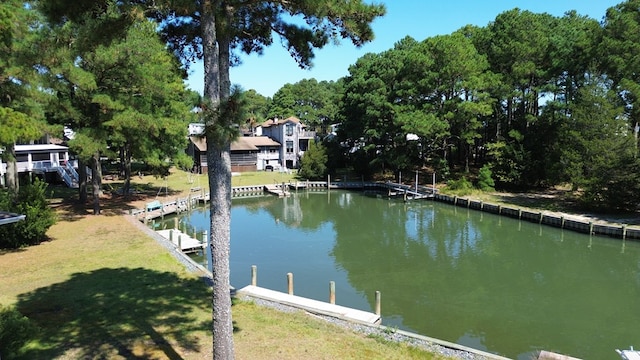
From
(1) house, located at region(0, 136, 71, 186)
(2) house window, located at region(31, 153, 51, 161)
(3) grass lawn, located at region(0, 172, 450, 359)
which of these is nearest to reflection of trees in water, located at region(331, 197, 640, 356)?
(3) grass lawn, located at region(0, 172, 450, 359)

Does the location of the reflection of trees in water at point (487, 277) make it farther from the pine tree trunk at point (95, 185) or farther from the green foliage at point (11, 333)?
the pine tree trunk at point (95, 185)

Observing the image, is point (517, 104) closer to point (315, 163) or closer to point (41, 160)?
point (315, 163)

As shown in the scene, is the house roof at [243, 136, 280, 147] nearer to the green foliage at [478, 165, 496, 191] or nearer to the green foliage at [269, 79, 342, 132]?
the green foliage at [269, 79, 342, 132]

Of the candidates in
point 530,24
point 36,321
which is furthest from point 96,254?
point 530,24

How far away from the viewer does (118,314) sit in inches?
406

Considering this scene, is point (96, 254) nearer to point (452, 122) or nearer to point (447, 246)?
point (447, 246)

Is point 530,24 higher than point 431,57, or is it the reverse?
point 530,24

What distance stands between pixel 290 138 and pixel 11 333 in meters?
48.4

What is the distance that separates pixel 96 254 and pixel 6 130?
33.3 feet

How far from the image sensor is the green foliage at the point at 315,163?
152ft

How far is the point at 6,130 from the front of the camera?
7.06 metres

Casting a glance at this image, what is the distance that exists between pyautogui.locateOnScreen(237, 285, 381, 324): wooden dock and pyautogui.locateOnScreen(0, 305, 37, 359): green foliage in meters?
5.64

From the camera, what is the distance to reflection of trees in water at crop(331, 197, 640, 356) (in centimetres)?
1305

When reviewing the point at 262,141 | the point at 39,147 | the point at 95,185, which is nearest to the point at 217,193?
the point at 95,185
